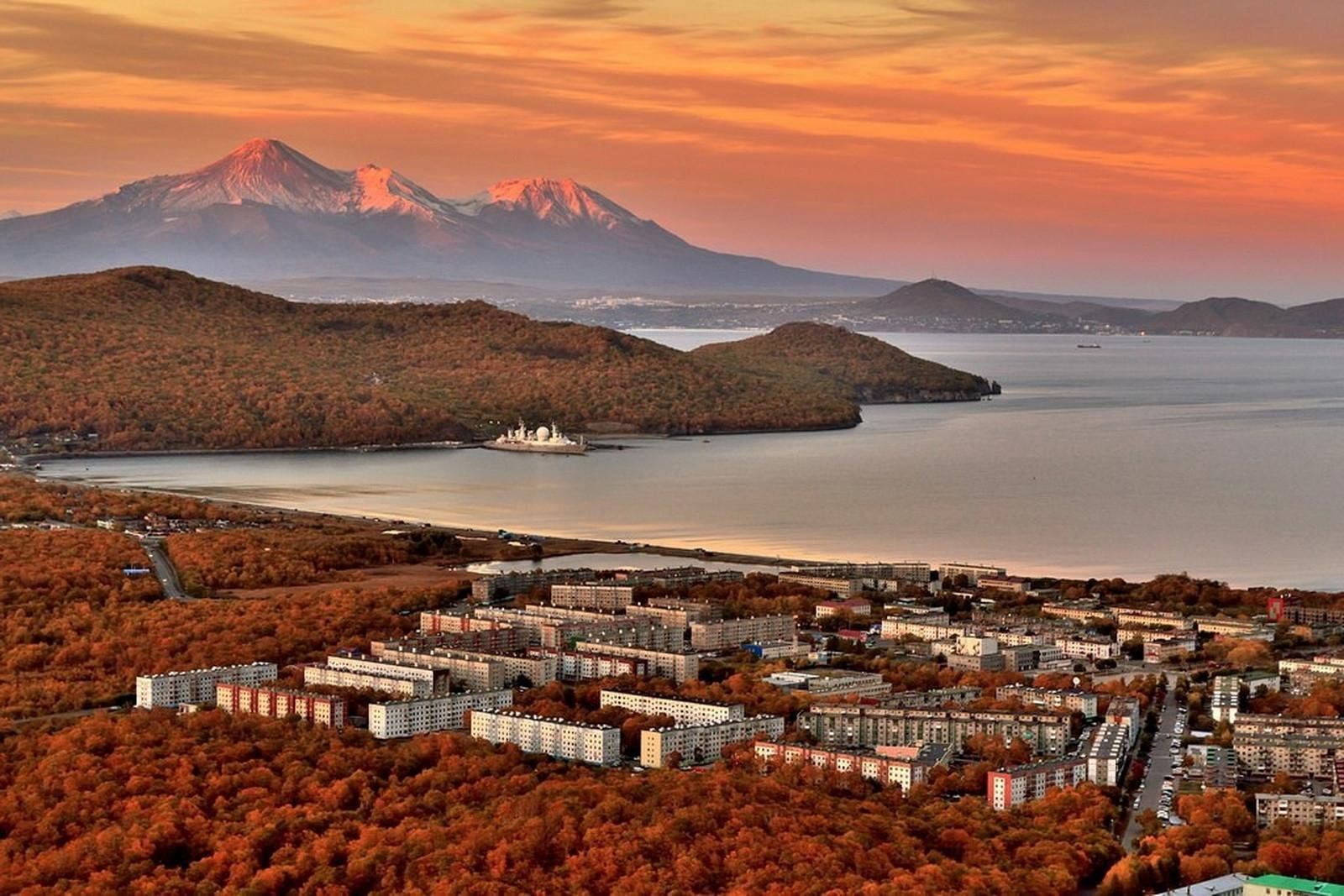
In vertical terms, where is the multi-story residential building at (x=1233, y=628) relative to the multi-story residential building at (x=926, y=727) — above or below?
above

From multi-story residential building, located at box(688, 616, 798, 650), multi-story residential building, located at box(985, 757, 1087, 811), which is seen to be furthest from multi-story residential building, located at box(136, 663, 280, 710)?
multi-story residential building, located at box(985, 757, 1087, 811)

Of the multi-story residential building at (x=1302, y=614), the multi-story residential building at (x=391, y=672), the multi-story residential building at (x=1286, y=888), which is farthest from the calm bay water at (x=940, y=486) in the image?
the multi-story residential building at (x=1286, y=888)

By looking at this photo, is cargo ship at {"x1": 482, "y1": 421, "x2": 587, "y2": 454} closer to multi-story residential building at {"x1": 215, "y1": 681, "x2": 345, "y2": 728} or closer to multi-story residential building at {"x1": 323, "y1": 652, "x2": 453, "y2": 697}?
multi-story residential building at {"x1": 323, "y1": 652, "x2": 453, "y2": 697}

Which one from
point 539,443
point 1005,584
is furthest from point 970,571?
point 539,443

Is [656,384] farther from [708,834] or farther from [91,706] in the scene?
[708,834]

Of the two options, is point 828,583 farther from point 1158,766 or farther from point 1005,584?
point 1158,766

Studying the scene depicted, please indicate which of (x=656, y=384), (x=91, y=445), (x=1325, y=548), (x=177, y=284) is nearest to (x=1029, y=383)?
(x=656, y=384)

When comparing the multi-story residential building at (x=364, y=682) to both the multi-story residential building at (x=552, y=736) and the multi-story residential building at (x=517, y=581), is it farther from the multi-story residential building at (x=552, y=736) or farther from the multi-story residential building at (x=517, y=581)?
the multi-story residential building at (x=517, y=581)
